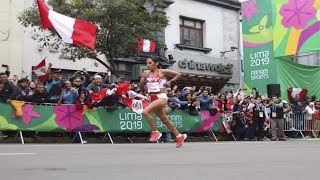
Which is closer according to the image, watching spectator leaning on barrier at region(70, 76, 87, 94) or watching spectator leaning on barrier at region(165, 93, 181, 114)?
watching spectator leaning on barrier at region(70, 76, 87, 94)

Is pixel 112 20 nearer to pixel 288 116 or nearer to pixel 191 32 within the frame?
pixel 288 116

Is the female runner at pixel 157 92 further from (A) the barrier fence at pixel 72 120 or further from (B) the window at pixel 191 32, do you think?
(B) the window at pixel 191 32

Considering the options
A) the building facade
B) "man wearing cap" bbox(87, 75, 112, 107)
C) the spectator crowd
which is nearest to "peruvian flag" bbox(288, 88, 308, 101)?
the spectator crowd

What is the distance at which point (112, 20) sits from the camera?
20.0m

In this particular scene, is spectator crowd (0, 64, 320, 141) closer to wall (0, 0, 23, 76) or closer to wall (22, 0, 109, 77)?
wall (0, 0, 23, 76)

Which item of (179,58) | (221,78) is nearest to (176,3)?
(179,58)

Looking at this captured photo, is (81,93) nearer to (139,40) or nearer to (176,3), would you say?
(139,40)

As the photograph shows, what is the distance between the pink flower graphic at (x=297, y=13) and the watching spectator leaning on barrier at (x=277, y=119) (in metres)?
5.74

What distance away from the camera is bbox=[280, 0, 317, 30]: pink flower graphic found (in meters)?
22.6

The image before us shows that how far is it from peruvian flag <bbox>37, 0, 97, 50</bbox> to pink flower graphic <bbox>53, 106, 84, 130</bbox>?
7.27 ft

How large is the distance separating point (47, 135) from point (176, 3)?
17.5 meters

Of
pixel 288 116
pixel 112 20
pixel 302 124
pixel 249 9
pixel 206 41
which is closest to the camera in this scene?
pixel 112 20

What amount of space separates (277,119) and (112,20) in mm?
7469

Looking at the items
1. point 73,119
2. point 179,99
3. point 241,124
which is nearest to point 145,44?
point 179,99
